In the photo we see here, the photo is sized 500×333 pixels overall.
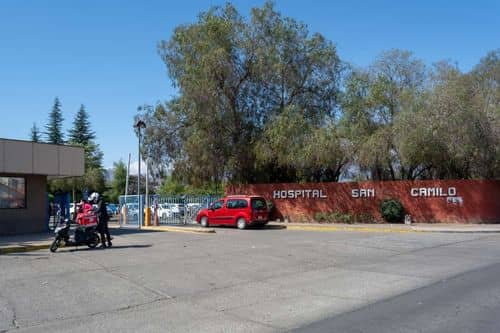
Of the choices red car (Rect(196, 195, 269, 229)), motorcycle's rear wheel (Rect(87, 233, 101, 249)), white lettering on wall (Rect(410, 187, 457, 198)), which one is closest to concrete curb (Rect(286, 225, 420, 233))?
red car (Rect(196, 195, 269, 229))

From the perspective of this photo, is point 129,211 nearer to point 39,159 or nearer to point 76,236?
point 39,159

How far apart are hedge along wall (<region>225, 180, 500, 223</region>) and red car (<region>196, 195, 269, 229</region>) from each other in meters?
5.08

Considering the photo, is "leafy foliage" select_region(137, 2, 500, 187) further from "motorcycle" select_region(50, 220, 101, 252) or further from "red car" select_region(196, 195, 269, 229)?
"motorcycle" select_region(50, 220, 101, 252)

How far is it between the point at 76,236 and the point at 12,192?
25.2 ft

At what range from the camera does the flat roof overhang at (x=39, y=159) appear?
845 inches

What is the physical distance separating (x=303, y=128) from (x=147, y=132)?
10.4 metres

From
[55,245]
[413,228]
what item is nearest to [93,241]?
[55,245]

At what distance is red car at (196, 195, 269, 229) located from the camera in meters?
28.0

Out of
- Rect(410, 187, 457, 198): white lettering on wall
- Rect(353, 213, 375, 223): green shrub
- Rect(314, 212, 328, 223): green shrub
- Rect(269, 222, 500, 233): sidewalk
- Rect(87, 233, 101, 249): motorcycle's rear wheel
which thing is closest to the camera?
Rect(87, 233, 101, 249): motorcycle's rear wheel

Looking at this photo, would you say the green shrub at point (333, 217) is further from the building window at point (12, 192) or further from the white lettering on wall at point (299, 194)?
the building window at point (12, 192)

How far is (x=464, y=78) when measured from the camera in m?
30.3

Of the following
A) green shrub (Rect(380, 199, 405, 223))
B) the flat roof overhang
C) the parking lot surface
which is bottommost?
the parking lot surface

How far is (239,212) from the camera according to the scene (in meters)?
28.3

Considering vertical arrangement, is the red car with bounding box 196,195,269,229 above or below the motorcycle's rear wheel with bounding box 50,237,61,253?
above
